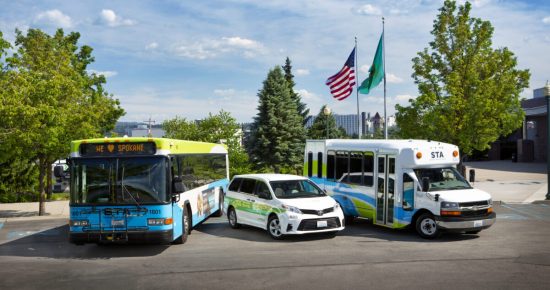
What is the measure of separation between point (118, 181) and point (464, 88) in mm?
19322

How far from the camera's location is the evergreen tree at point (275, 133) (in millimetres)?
39625

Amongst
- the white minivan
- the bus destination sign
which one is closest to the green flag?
the white minivan

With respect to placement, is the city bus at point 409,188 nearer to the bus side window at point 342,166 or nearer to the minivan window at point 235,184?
the bus side window at point 342,166

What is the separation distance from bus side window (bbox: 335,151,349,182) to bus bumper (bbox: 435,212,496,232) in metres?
3.75

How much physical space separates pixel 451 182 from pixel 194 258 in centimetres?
711

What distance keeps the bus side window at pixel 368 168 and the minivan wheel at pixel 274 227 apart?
10.4ft

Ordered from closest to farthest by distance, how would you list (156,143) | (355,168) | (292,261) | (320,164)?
(292,261) < (156,143) < (355,168) < (320,164)

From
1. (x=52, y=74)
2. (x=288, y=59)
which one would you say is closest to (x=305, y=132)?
(x=288, y=59)

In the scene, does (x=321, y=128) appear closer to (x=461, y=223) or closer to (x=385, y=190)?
(x=385, y=190)

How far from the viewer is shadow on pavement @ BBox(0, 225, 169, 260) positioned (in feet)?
40.5

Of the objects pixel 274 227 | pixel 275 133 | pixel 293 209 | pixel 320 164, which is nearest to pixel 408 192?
pixel 293 209

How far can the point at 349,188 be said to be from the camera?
1616 cm

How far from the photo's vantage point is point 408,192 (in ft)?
46.4

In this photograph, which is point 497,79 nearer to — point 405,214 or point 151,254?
point 405,214
